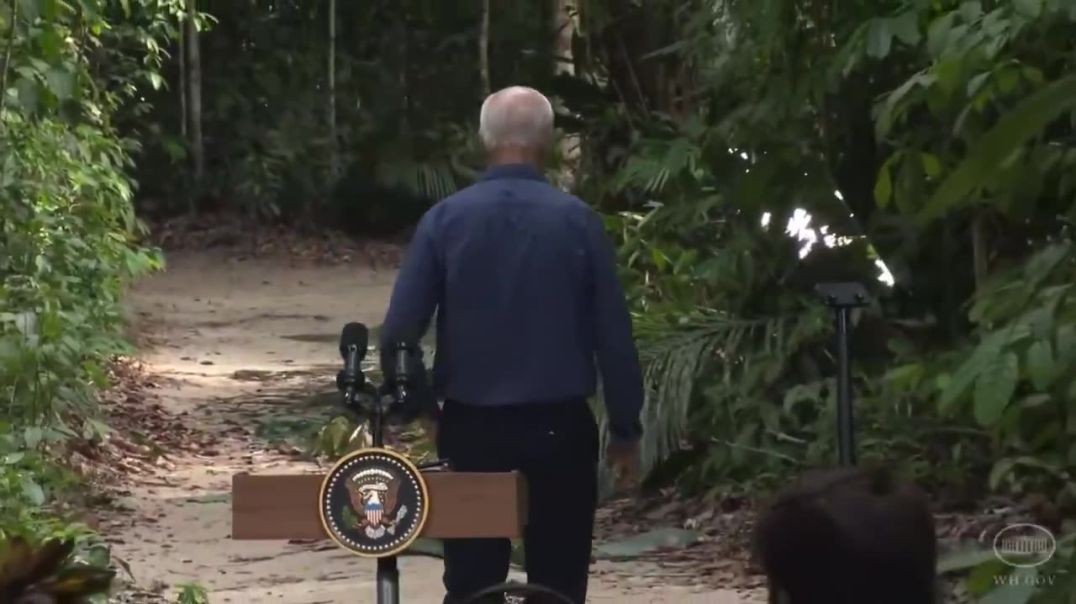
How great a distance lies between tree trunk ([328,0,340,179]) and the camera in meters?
25.7

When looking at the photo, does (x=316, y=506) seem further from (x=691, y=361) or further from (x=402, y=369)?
(x=691, y=361)

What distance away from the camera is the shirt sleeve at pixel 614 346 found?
484 centimetres

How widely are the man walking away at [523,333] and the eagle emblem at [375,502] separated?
2.03 ft

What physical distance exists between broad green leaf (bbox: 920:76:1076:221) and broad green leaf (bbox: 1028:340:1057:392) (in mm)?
1272

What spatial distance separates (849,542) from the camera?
6.84 ft

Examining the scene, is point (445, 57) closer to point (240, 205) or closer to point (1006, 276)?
point (240, 205)

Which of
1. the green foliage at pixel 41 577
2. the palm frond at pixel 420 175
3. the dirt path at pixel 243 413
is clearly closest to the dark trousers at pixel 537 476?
the dirt path at pixel 243 413

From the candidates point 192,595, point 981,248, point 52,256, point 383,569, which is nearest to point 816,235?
Answer: point 981,248

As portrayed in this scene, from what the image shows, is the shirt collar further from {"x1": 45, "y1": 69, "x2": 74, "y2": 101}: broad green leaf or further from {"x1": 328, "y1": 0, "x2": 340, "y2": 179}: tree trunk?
{"x1": 328, "y1": 0, "x2": 340, "y2": 179}: tree trunk

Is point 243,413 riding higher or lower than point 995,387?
lower

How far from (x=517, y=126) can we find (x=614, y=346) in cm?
59

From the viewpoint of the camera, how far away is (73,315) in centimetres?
906

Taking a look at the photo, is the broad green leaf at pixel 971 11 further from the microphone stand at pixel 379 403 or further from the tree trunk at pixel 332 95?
the tree trunk at pixel 332 95

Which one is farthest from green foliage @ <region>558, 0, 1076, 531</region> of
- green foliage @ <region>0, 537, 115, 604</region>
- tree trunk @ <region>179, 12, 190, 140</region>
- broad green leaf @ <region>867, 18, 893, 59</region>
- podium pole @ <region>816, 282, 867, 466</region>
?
tree trunk @ <region>179, 12, 190, 140</region>
